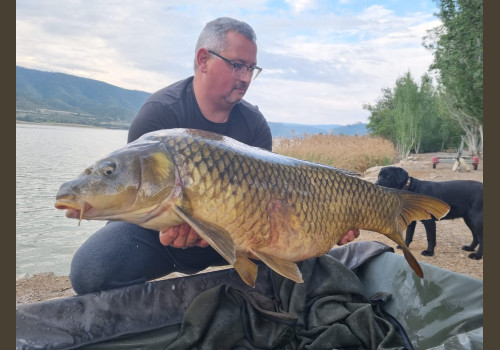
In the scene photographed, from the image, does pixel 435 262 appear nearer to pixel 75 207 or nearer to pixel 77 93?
pixel 75 207

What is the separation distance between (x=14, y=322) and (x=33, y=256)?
2.60m

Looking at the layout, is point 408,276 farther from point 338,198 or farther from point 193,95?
point 193,95

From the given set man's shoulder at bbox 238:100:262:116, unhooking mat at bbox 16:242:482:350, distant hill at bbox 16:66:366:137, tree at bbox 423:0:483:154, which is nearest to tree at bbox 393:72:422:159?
tree at bbox 423:0:483:154

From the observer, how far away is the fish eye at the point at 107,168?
955 mm

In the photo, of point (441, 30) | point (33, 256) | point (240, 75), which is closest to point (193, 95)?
point (240, 75)

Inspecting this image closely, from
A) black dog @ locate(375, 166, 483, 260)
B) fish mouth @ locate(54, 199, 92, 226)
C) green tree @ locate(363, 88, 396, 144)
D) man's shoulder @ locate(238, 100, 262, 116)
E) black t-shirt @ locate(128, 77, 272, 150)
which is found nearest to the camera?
fish mouth @ locate(54, 199, 92, 226)

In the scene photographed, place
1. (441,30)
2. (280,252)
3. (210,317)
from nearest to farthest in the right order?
(280,252)
(210,317)
(441,30)

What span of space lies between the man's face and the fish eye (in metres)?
0.76

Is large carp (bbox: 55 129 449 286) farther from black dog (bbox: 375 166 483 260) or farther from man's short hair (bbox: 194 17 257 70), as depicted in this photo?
black dog (bbox: 375 166 483 260)

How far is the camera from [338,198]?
1.21 m

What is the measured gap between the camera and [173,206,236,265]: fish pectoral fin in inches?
37.8

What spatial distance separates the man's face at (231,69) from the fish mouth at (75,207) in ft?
2.75

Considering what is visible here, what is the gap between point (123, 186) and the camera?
3.15 feet

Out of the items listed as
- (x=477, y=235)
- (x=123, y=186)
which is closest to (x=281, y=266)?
(x=123, y=186)
